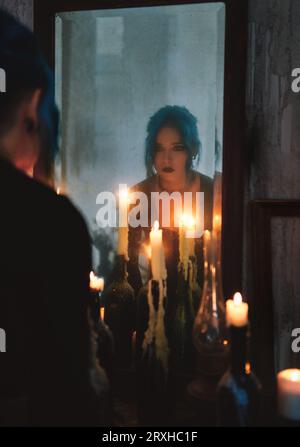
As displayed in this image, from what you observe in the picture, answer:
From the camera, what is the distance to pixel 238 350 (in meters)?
0.90

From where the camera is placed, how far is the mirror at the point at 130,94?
1254 mm

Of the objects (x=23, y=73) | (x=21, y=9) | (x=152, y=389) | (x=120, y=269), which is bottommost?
(x=152, y=389)

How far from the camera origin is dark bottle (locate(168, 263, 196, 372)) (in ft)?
4.21

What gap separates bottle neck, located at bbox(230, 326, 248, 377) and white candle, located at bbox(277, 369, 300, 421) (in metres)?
0.13

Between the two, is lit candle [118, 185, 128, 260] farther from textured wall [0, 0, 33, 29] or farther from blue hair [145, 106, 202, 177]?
textured wall [0, 0, 33, 29]

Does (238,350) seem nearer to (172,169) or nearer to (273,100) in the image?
(172,169)

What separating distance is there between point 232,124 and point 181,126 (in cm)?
14

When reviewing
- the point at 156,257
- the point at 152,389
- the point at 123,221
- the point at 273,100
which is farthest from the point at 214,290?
the point at 273,100

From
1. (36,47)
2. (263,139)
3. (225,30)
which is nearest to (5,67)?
(36,47)

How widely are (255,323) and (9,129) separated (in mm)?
827

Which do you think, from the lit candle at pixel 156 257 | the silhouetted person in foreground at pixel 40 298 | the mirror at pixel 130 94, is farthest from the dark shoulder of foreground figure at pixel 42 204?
the mirror at pixel 130 94

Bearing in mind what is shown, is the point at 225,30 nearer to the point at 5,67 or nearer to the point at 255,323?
the point at 5,67

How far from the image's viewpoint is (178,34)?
4.14 feet

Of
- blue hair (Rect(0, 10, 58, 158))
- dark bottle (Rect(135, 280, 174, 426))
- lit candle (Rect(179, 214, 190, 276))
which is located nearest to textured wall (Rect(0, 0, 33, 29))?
blue hair (Rect(0, 10, 58, 158))
